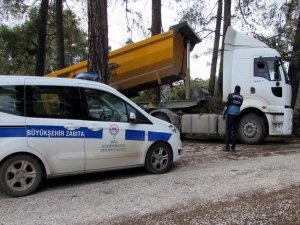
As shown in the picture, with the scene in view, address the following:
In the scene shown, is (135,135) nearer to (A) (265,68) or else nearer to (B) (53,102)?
(B) (53,102)

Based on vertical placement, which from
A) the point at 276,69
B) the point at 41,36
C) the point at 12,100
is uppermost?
the point at 41,36

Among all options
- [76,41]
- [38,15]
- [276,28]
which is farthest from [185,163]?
[76,41]

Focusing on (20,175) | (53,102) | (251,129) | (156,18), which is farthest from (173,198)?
(156,18)

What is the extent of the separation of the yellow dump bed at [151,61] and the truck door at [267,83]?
90.3 inches

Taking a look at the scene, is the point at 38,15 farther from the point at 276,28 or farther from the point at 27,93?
the point at 27,93

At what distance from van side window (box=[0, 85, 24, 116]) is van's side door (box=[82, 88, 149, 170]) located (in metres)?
1.11

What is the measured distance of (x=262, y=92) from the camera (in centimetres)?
1217

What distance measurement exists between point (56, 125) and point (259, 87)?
750cm

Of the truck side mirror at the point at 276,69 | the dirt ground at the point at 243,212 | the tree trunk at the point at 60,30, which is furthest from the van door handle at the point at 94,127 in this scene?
the tree trunk at the point at 60,30

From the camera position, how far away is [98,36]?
9742 mm

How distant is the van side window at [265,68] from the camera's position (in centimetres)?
1209

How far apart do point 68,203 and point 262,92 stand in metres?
8.08

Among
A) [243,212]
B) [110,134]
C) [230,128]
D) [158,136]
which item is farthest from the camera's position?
[230,128]

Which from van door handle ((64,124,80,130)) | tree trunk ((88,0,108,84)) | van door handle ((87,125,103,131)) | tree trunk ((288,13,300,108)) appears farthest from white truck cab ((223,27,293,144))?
van door handle ((64,124,80,130))
